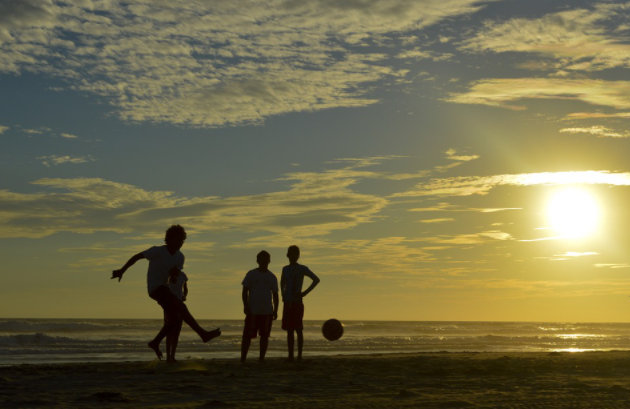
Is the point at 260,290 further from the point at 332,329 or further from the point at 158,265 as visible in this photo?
the point at 332,329

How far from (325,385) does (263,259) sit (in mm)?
3773

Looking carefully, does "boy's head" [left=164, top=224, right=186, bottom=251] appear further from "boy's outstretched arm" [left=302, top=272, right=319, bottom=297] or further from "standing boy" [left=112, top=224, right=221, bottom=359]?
"boy's outstretched arm" [left=302, top=272, right=319, bottom=297]

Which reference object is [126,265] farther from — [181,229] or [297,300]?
[297,300]

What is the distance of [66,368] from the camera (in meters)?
11.5

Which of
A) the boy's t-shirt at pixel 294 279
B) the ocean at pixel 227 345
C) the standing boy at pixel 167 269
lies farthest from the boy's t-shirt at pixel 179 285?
the ocean at pixel 227 345

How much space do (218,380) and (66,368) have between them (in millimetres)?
3346

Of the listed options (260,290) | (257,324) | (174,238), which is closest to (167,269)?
(174,238)

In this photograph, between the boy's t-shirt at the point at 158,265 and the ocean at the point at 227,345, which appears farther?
the ocean at the point at 227,345

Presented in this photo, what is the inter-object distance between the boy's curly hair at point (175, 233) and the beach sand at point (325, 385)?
1.86m

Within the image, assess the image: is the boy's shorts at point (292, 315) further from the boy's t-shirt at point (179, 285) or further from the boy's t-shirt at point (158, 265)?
the boy's t-shirt at point (158, 265)

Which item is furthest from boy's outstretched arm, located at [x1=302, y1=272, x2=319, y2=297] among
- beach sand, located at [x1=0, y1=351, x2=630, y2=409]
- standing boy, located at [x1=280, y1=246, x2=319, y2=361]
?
beach sand, located at [x1=0, y1=351, x2=630, y2=409]

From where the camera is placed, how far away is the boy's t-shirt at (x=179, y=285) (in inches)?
447

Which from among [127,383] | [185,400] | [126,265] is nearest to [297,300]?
[126,265]

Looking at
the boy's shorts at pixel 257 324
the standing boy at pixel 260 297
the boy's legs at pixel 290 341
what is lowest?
the boy's legs at pixel 290 341
